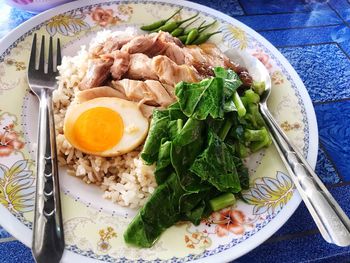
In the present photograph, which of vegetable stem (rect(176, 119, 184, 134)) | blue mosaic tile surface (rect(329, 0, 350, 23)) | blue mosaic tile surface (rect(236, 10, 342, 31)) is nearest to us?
vegetable stem (rect(176, 119, 184, 134))

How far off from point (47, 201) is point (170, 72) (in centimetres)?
105

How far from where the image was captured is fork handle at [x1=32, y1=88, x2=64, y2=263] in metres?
1.50

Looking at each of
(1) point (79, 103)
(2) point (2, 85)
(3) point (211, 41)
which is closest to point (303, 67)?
(3) point (211, 41)

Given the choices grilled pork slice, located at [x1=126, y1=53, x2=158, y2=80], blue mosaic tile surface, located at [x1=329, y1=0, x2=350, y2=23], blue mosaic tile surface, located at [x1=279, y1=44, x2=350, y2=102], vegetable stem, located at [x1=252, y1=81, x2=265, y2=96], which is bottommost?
blue mosaic tile surface, located at [x1=279, y1=44, x2=350, y2=102]

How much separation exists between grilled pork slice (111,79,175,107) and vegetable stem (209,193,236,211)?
2.10ft

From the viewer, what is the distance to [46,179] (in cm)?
175

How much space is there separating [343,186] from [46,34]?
2118 mm

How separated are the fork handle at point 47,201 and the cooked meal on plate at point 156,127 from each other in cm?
13

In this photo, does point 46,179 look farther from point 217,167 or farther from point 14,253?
point 217,167

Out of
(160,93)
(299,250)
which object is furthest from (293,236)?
(160,93)

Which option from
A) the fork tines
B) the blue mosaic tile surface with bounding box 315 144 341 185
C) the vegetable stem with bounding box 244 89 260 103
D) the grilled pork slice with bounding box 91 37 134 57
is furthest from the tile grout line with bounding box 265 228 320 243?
the fork tines

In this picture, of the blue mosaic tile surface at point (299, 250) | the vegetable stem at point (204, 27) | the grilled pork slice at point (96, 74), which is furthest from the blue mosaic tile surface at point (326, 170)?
the grilled pork slice at point (96, 74)

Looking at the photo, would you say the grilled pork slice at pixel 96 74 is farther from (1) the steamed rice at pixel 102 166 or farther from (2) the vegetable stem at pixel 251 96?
(2) the vegetable stem at pixel 251 96

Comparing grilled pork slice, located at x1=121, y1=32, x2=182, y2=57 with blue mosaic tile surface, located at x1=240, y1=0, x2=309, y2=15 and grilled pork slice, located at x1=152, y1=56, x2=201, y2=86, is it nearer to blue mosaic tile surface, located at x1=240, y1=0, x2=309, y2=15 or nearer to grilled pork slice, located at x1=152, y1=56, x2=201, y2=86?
grilled pork slice, located at x1=152, y1=56, x2=201, y2=86
